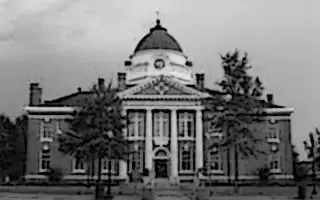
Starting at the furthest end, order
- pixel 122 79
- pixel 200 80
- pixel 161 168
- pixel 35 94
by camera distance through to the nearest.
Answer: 1. pixel 200 80
2. pixel 122 79
3. pixel 35 94
4. pixel 161 168

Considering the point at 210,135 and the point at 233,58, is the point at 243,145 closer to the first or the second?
the point at 233,58

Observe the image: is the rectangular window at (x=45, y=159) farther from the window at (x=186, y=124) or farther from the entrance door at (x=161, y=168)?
the window at (x=186, y=124)

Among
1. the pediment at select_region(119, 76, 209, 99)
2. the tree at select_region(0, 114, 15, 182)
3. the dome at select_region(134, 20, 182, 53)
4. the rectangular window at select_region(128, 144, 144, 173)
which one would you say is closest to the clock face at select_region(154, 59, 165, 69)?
the dome at select_region(134, 20, 182, 53)

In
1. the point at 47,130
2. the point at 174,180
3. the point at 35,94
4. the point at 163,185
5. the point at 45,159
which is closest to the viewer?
the point at 163,185

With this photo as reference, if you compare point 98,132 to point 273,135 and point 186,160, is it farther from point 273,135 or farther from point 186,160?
point 273,135

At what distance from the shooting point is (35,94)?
64750mm

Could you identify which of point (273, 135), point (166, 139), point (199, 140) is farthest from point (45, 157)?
point (273, 135)

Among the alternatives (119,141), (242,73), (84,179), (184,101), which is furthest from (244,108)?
(84,179)

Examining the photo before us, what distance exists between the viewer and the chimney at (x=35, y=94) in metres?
64.4

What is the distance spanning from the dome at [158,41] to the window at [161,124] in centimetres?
1096

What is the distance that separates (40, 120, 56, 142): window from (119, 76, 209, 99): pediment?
9.61 meters

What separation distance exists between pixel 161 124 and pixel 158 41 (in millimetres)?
12928

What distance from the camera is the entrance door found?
204ft

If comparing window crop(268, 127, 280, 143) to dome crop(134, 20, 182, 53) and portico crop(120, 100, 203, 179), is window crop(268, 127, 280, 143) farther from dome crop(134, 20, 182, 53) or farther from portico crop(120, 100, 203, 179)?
dome crop(134, 20, 182, 53)
